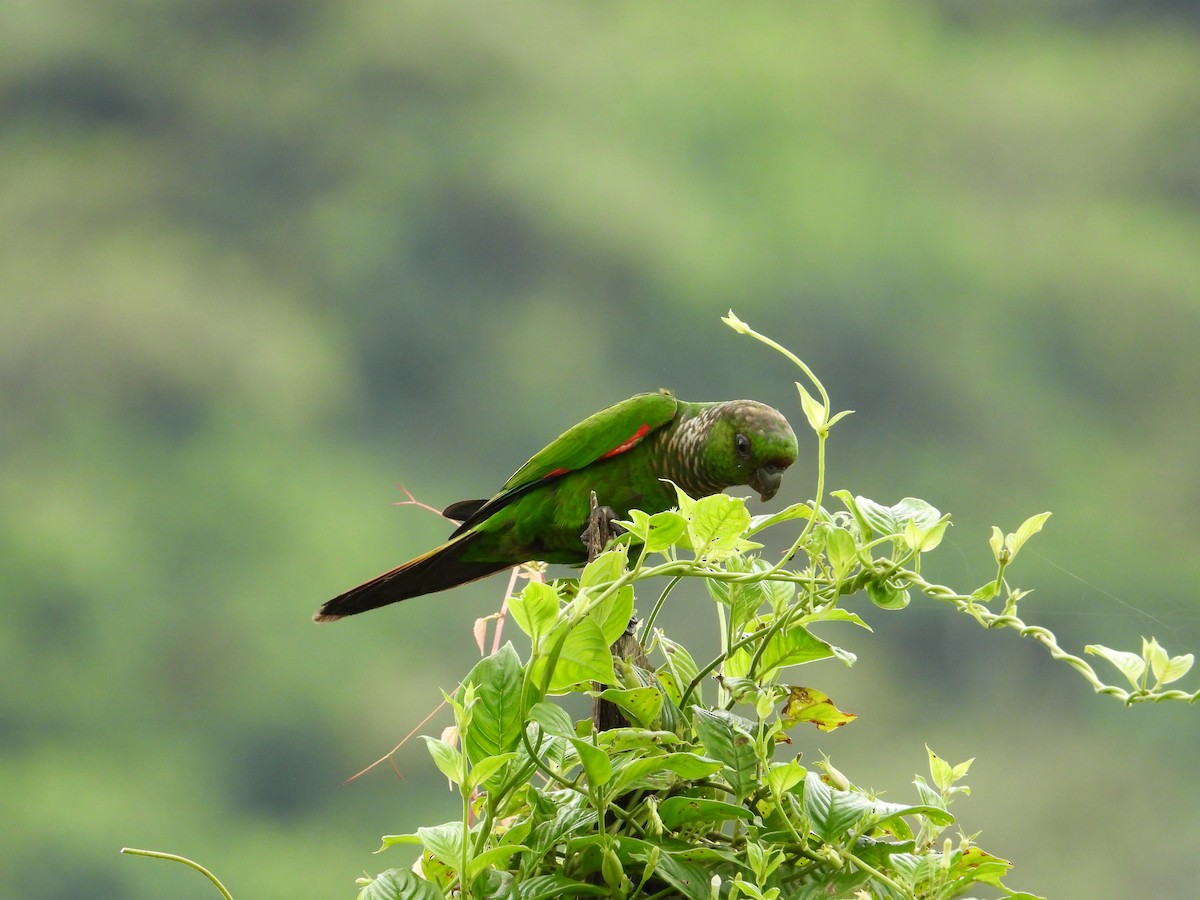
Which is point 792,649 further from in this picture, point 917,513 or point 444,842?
point 444,842

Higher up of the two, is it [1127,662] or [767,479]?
[1127,662]

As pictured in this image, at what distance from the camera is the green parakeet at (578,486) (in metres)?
1.25

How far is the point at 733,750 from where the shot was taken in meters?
0.62

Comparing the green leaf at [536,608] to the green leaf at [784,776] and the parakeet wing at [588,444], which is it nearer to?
the green leaf at [784,776]

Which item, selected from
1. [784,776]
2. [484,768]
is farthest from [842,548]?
[484,768]

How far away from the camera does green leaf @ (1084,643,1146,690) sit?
52 cm

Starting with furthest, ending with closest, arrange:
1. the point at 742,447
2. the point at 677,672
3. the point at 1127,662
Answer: the point at 742,447, the point at 677,672, the point at 1127,662

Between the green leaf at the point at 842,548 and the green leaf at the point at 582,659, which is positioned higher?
the green leaf at the point at 842,548

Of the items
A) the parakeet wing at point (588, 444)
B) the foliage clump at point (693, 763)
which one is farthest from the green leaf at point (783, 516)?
the parakeet wing at point (588, 444)

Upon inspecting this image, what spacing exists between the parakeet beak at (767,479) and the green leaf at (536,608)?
2.26ft

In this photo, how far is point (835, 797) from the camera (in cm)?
60

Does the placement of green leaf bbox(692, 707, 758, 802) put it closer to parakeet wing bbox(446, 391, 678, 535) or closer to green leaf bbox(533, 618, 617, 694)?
green leaf bbox(533, 618, 617, 694)

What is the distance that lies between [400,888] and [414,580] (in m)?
0.71

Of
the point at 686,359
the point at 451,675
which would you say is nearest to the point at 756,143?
the point at 686,359
